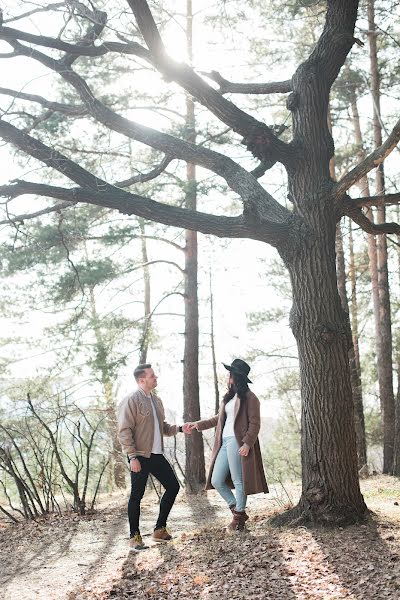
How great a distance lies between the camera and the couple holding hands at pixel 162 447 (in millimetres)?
7227

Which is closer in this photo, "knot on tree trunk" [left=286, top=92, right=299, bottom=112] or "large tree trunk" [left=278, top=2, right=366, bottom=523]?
"large tree trunk" [left=278, top=2, right=366, bottom=523]

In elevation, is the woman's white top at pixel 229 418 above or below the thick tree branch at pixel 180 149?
below

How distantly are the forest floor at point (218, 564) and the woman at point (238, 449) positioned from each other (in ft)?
→ 1.16

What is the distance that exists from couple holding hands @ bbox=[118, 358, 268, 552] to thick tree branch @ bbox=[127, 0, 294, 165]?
2.41m

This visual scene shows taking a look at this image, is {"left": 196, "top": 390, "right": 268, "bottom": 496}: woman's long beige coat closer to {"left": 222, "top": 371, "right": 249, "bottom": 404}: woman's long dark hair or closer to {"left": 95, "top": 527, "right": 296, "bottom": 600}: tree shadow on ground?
{"left": 222, "top": 371, "right": 249, "bottom": 404}: woman's long dark hair

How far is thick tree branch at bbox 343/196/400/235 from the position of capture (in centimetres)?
788

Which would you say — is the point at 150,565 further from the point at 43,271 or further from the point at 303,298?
the point at 43,271

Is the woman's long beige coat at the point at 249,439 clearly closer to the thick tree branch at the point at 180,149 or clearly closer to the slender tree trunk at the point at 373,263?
the thick tree branch at the point at 180,149

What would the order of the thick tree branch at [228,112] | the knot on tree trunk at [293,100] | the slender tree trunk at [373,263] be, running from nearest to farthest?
the thick tree branch at [228,112]
the knot on tree trunk at [293,100]
the slender tree trunk at [373,263]

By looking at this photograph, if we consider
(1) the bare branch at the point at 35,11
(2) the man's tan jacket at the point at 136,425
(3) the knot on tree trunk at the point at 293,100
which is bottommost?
(2) the man's tan jacket at the point at 136,425

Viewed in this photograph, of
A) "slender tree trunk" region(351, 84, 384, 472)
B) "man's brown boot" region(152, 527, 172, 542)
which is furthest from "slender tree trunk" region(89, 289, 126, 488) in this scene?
"man's brown boot" region(152, 527, 172, 542)

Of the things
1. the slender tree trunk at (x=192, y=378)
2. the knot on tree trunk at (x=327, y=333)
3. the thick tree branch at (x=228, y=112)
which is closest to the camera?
the knot on tree trunk at (x=327, y=333)

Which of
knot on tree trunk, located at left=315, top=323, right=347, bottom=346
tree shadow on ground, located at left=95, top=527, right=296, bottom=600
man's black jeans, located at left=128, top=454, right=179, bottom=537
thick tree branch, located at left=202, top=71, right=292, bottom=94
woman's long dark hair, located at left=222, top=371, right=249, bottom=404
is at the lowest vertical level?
tree shadow on ground, located at left=95, top=527, right=296, bottom=600

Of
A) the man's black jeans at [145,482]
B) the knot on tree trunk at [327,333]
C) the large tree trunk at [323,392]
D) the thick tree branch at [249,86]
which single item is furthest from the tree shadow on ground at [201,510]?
the thick tree branch at [249,86]
